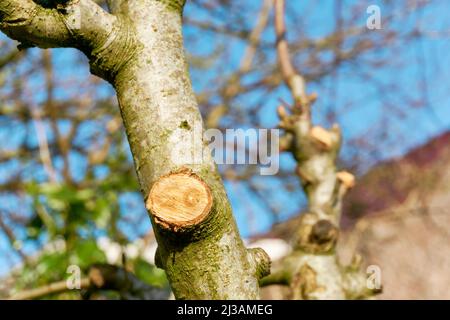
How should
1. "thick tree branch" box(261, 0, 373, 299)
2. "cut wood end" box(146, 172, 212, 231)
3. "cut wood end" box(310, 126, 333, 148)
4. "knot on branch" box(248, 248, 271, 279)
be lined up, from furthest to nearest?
"cut wood end" box(310, 126, 333, 148), "thick tree branch" box(261, 0, 373, 299), "knot on branch" box(248, 248, 271, 279), "cut wood end" box(146, 172, 212, 231)

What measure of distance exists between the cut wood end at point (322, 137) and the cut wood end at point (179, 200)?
0.98 metres

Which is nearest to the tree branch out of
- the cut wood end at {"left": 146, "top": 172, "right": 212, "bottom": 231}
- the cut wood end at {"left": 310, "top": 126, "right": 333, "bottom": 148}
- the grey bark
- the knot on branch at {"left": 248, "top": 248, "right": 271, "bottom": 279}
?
the grey bark

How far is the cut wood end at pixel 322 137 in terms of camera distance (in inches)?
70.5

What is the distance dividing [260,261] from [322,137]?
913mm

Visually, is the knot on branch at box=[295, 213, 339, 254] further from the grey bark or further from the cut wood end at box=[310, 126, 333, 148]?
the grey bark

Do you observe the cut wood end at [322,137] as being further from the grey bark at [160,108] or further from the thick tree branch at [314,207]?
the grey bark at [160,108]

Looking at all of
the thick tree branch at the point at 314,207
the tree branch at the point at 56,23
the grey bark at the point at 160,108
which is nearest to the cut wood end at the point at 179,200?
the grey bark at the point at 160,108

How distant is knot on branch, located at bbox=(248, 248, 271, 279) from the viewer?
932mm

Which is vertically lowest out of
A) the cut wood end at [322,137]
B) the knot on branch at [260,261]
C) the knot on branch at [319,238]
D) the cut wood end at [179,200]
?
the knot on branch at [319,238]

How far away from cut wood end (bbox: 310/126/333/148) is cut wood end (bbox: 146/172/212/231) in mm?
976

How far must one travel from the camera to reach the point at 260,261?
94 cm

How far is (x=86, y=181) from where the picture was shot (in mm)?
3211

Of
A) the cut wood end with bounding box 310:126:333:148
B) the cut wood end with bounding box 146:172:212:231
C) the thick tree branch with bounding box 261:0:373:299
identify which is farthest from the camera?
the cut wood end with bounding box 310:126:333:148

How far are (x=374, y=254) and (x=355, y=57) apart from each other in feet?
4.07
